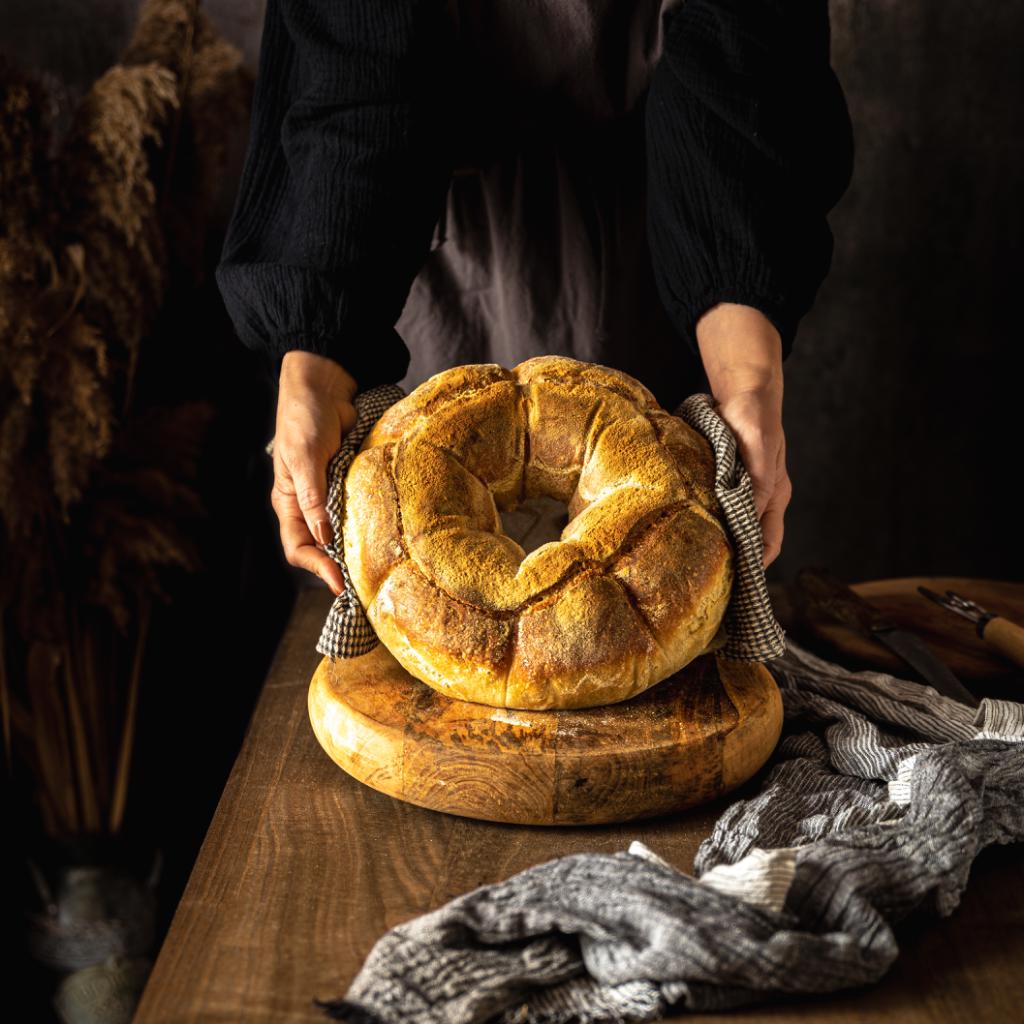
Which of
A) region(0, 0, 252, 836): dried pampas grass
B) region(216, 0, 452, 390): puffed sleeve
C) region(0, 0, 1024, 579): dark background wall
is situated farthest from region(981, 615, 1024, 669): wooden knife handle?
region(0, 0, 252, 836): dried pampas grass

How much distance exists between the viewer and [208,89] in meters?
1.54

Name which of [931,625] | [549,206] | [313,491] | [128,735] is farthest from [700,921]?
[128,735]

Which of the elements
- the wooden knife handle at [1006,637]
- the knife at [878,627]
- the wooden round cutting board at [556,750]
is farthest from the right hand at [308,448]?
the wooden knife handle at [1006,637]

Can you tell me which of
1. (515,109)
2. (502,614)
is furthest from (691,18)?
(502,614)

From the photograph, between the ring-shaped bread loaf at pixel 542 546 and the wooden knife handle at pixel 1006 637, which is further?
the wooden knife handle at pixel 1006 637

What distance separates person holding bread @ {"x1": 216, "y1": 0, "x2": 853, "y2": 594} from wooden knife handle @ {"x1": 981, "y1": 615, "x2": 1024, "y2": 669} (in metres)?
0.30

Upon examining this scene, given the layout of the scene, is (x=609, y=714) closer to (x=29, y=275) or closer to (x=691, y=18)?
(x=691, y=18)

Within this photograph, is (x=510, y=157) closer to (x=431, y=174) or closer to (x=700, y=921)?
(x=431, y=174)

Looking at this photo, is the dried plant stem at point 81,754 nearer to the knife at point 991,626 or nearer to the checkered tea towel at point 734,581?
the checkered tea towel at point 734,581

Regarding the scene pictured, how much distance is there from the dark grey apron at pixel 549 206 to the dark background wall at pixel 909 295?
0.50m

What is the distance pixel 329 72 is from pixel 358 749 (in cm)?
63

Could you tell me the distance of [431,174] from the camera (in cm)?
112

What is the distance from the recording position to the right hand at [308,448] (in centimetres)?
96

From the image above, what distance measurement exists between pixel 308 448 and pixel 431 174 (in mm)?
331
